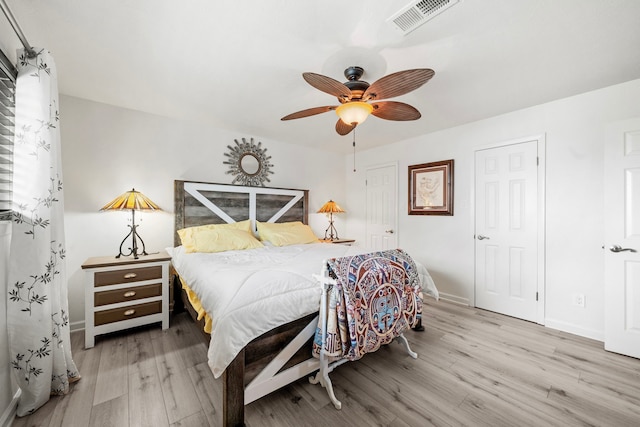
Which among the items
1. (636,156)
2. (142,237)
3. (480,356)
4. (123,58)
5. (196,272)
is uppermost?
(123,58)

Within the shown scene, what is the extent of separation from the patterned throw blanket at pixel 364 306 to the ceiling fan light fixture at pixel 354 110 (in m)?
1.10

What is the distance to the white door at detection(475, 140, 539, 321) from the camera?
2.86m

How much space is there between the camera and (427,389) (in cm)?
175

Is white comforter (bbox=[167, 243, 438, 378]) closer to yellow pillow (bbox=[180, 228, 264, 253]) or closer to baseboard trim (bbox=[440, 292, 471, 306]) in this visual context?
yellow pillow (bbox=[180, 228, 264, 253])

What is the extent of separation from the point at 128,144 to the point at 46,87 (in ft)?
4.72

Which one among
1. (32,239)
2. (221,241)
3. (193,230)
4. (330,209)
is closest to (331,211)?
(330,209)

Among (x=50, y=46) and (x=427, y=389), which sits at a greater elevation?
(x=50, y=46)

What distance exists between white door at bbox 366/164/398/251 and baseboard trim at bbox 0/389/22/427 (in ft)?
12.8

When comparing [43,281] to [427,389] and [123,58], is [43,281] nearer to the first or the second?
[123,58]

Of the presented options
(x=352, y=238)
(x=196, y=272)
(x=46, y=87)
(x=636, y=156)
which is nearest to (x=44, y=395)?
(x=196, y=272)

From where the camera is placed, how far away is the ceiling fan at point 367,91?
1.66 m

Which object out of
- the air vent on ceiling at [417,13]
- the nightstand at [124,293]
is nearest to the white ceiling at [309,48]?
the air vent on ceiling at [417,13]

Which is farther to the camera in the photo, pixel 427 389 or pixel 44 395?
pixel 427 389

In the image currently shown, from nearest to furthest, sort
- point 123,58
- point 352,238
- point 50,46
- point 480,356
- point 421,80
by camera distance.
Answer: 1. point 421,80
2. point 50,46
3. point 123,58
4. point 480,356
5. point 352,238
